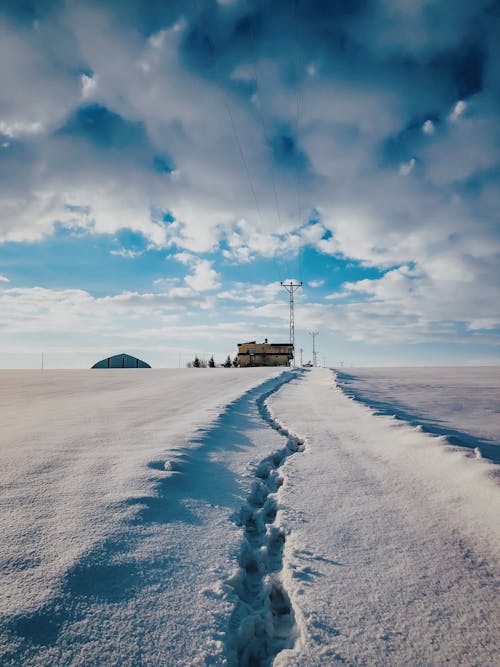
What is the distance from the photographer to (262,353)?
175ft

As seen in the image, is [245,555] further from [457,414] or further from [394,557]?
[457,414]

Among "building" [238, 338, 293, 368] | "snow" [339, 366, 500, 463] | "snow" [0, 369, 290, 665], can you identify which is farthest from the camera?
"building" [238, 338, 293, 368]

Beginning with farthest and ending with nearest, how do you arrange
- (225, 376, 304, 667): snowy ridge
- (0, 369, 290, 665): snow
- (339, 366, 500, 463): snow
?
(339, 366, 500, 463): snow, (225, 376, 304, 667): snowy ridge, (0, 369, 290, 665): snow

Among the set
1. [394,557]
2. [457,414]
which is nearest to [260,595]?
[394,557]

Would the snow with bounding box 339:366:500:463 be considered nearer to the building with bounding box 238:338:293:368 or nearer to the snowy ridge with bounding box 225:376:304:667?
the snowy ridge with bounding box 225:376:304:667

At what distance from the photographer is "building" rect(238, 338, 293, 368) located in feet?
171

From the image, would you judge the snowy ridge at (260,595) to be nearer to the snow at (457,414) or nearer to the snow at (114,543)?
the snow at (114,543)

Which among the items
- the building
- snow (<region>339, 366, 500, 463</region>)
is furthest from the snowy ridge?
the building

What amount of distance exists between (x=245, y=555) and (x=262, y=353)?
51229 mm

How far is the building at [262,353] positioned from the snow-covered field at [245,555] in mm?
48056

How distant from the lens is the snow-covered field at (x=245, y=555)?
150cm

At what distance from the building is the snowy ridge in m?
48.7

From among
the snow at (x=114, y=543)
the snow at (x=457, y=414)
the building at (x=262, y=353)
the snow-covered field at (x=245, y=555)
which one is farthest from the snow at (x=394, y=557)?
the building at (x=262, y=353)

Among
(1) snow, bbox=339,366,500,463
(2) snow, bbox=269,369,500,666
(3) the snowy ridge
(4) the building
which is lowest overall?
(3) the snowy ridge
